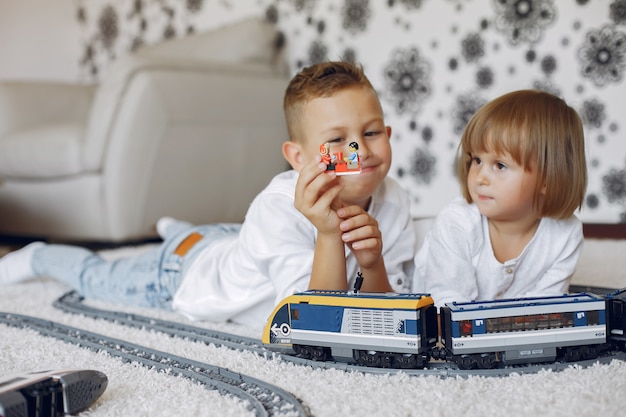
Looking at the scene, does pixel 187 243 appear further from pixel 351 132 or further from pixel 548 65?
pixel 548 65

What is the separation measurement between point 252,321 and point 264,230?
222 millimetres

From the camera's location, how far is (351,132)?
1.20 meters

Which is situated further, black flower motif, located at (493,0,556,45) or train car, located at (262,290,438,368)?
black flower motif, located at (493,0,556,45)

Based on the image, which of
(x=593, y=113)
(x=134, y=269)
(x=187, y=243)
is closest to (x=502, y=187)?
(x=187, y=243)

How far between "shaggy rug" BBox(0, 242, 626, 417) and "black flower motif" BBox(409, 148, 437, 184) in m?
1.99

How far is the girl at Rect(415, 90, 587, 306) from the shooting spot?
1210 millimetres

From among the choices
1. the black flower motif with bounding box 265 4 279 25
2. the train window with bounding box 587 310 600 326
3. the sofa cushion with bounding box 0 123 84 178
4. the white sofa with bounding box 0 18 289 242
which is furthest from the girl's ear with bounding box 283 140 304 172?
the black flower motif with bounding box 265 4 279 25

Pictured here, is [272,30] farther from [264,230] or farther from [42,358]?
[42,358]

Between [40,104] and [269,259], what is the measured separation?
2.44 m

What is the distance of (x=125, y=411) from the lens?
87cm

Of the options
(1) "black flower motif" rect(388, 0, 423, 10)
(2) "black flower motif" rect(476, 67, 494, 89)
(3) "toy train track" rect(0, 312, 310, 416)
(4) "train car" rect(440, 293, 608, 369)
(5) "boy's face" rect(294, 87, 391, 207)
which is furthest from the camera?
(1) "black flower motif" rect(388, 0, 423, 10)

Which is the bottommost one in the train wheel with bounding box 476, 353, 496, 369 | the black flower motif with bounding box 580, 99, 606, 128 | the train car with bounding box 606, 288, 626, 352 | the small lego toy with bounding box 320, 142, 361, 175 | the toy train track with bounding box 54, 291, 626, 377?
the toy train track with bounding box 54, 291, 626, 377

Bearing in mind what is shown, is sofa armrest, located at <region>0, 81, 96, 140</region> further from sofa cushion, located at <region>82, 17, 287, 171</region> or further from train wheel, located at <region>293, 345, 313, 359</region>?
train wheel, located at <region>293, 345, 313, 359</region>

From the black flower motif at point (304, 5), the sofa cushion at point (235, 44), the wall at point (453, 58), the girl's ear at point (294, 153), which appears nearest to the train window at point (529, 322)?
the girl's ear at point (294, 153)
